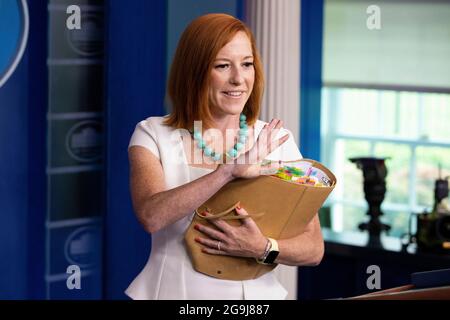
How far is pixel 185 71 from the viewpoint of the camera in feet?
8.07

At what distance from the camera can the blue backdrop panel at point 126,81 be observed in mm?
3672

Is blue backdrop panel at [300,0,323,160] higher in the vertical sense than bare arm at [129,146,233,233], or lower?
higher

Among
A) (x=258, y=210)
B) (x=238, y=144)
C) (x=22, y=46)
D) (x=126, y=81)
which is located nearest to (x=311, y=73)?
(x=126, y=81)

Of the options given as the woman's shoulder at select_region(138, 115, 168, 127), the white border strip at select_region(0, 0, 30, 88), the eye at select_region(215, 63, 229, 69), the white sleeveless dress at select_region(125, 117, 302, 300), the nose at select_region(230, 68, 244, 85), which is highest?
the white border strip at select_region(0, 0, 30, 88)

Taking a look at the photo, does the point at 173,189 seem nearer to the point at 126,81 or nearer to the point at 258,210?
the point at 258,210

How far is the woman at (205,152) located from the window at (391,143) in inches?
189

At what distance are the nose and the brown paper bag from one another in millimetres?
254

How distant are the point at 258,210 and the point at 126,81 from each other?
1437mm

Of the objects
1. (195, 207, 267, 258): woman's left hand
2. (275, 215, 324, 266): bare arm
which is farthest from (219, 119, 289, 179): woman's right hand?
(275, 215, 324, 266): bare arm

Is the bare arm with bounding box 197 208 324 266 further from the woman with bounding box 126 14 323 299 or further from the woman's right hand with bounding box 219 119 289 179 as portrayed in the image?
the woman's right hand with bounding box 219 119 289 179

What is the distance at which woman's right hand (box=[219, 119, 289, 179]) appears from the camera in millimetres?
2297
